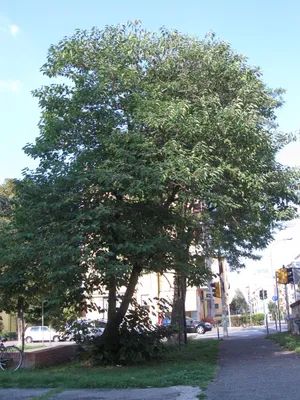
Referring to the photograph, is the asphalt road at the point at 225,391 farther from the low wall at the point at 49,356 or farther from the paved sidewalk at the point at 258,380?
the low wall at the point at 49,356

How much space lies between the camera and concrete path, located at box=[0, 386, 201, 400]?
9.30 meters

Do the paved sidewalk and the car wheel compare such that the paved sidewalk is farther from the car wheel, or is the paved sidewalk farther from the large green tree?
the car wheel

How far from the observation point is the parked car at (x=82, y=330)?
51.6 ft

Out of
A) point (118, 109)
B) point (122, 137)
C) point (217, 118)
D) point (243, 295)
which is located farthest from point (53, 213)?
point (243, 295)

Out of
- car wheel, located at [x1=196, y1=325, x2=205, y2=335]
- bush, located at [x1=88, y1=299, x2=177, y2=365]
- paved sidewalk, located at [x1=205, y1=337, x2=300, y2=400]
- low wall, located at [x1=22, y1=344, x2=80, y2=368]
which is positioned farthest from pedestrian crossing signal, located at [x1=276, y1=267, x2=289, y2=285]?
car wheel, located at [x1=196, y1=325, x2=205, y2=335]

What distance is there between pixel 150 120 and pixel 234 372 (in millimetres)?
6878

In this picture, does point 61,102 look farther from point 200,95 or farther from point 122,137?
A: point 200,95

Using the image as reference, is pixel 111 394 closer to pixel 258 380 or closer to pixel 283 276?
pixel 258 380

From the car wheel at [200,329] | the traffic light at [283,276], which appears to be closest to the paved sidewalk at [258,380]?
the traffic light at [283,276]

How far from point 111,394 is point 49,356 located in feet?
21.2

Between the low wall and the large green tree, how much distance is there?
1.92 m

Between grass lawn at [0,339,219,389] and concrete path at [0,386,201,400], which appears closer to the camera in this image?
concrete path at [0,386,201,400]

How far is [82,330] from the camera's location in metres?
15.8

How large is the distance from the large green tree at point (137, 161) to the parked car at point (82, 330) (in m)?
0.54
